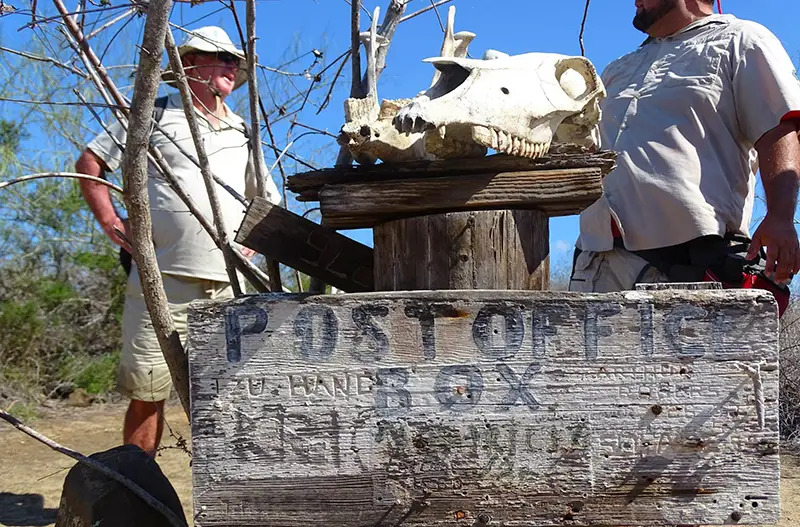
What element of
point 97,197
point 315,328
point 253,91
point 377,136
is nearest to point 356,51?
point 253,91

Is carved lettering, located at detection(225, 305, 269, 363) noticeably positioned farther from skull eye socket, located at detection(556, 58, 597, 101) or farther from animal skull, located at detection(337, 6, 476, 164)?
skull eye socket, located at detection(556, 58, 597, 101)

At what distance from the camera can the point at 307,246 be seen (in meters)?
1.89

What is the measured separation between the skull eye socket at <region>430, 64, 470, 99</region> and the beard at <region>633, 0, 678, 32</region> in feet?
3.56

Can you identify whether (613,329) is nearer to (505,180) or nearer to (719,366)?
(719,366)

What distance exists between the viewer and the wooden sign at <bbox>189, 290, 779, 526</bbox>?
5.02 ft

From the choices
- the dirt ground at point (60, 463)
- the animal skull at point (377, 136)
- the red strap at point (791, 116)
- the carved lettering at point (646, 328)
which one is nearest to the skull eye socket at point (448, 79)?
the animal skull at point (377, 136)

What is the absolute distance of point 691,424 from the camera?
60.2 inches

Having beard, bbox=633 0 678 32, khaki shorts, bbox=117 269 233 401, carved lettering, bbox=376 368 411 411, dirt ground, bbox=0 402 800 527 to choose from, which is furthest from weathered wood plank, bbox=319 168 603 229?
khaki shorts, bbox=117 269 233 401

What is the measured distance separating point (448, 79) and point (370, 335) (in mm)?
735

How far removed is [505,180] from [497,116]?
0.15 metres

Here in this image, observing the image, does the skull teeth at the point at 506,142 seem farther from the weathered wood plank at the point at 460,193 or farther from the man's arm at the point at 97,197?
the man's arm at the point at 97,197

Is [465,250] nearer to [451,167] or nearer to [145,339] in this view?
[451,167]

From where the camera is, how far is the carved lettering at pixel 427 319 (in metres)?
1.55

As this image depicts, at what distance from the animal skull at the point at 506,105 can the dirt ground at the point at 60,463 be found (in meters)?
1.66
